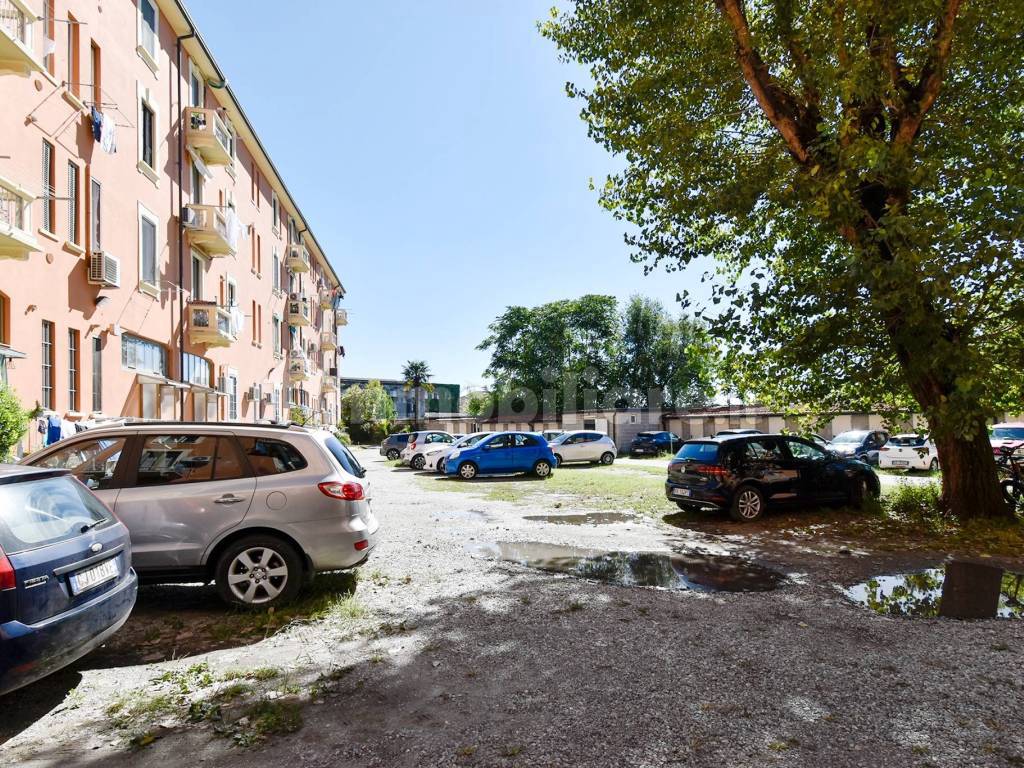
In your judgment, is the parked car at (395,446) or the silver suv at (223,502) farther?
the parked car at (395,446)

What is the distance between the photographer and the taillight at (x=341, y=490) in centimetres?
563

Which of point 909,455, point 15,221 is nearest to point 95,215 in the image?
point 15,221

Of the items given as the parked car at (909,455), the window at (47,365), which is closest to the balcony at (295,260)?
the window at (47,365)

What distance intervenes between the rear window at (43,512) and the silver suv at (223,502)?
1.17 meters

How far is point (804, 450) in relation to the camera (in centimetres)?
1138

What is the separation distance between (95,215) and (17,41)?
13.6 ft

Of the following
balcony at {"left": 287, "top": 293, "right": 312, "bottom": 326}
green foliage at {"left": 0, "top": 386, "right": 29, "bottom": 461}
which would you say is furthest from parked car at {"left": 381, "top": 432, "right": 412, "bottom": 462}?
green foliage at {"left": 0, "top": 386, "right": 29, "bottom": 461}

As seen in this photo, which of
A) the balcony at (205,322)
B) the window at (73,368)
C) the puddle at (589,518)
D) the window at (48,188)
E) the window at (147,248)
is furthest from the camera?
the balcony at (205,322)

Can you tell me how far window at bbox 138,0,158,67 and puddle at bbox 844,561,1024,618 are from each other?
19278 mm

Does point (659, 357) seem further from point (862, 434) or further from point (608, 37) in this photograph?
point (608, 37)

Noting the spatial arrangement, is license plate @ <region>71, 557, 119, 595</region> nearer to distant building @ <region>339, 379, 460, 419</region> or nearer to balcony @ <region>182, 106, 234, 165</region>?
balcony @ <region>182, 106, 234, 165</region>

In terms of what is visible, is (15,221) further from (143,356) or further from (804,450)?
(804,450)

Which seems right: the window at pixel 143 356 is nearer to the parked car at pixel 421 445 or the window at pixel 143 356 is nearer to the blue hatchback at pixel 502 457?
the blue hatchback at pixel 502 457

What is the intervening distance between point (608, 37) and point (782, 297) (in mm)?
5938
